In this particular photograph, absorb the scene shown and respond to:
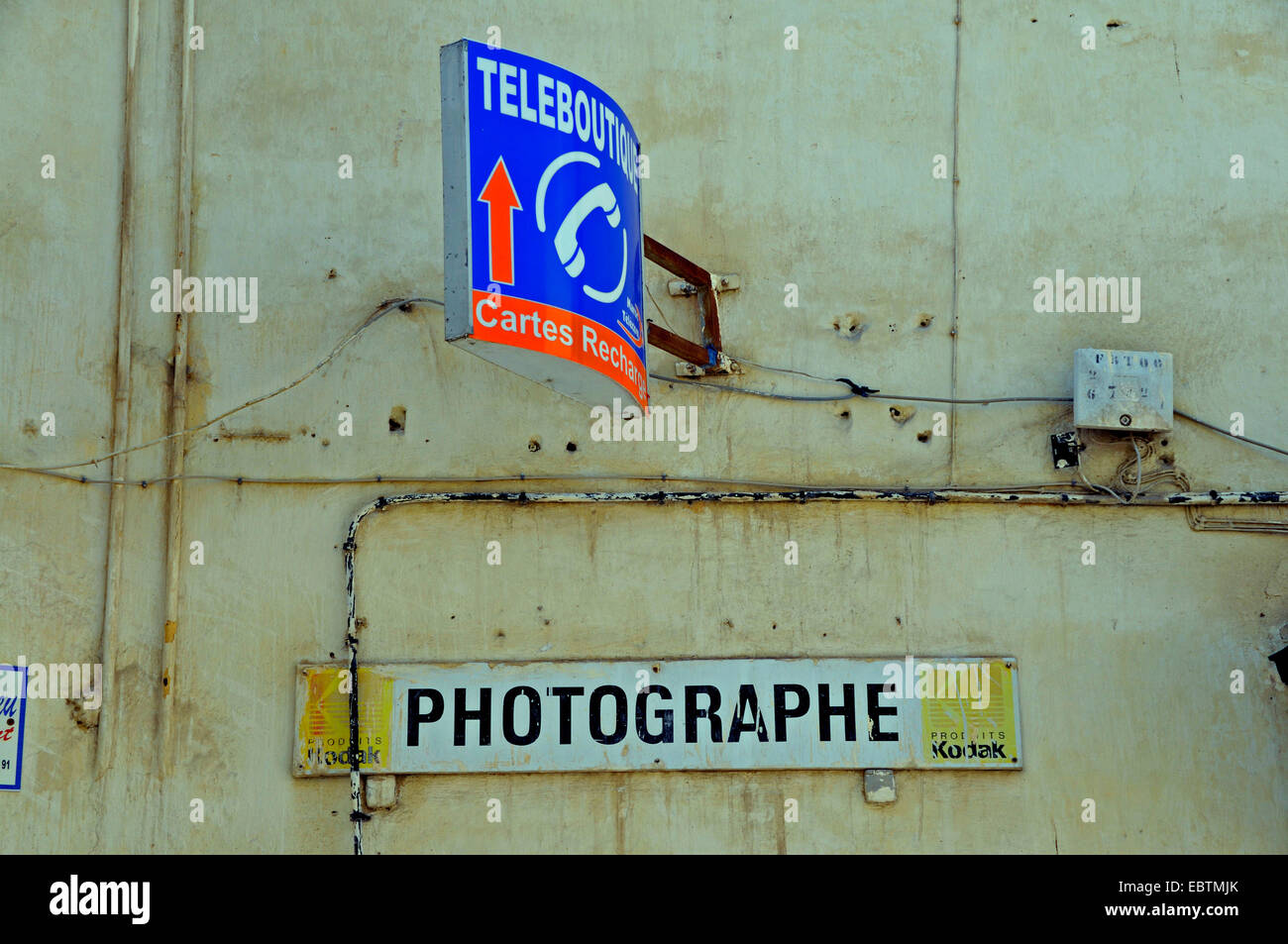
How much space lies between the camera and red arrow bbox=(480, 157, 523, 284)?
15.8 ft

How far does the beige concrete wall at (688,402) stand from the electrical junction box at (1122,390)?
218 millimetres

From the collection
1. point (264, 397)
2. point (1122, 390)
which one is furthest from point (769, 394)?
point (264, 397)

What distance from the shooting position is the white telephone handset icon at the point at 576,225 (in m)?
5.06

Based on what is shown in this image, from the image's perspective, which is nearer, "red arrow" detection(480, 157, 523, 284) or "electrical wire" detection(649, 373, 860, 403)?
"red arrow" detection(480, 157, 523, 284)

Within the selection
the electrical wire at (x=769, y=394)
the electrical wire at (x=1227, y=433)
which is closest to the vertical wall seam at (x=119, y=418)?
the electrical wire at (x=769, y=394)

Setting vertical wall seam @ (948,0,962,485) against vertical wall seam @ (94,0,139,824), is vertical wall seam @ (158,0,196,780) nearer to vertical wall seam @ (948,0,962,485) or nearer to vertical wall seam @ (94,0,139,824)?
vertical wall seam @ (94,0,139,824)

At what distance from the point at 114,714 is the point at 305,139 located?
3.10 m

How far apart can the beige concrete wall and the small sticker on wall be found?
0.09m

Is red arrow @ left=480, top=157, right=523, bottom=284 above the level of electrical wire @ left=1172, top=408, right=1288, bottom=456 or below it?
above

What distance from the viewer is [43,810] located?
624 centimetres

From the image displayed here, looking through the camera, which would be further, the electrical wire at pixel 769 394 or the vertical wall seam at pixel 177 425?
the electrical wire at pixel 769 394

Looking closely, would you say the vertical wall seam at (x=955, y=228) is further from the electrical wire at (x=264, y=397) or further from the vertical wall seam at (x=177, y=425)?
the vertical wall seam at (x=177, y=425)

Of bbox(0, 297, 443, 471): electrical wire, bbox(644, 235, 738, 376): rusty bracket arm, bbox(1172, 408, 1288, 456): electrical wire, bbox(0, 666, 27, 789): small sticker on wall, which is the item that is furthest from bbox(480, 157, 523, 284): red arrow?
bbox(1172, 408, 1288, 456): electrical wire

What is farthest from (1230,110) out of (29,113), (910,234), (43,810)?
(43,810)
